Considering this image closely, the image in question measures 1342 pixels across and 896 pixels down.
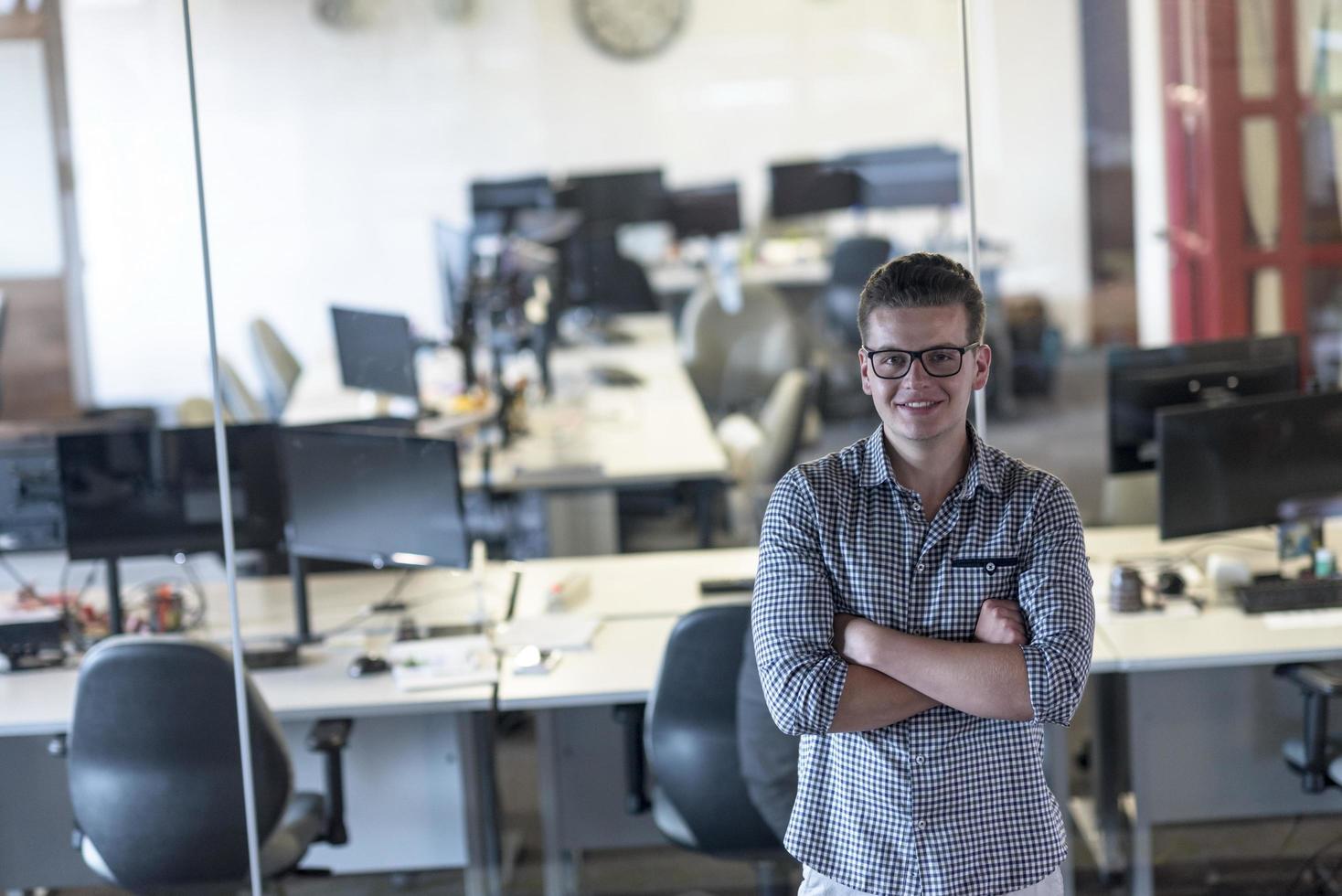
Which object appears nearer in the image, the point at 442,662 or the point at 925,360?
the point at 925,360

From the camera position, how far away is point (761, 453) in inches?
201

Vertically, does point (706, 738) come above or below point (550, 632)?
below

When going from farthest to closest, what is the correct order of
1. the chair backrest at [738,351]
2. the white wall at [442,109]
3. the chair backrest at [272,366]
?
the white wall at [442,109]
the chair backrest at [272,366]
the chair backrest at [738,351]

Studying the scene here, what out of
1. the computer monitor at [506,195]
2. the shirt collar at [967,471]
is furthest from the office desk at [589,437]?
the shirt collar at [967,471]

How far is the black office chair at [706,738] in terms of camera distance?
118 inches

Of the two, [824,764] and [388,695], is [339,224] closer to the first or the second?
[388,695]

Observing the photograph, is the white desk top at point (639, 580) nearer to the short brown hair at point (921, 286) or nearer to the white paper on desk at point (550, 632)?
the white paper on desk at point (550, 632)

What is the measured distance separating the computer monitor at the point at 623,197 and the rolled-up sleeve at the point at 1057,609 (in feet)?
20.8

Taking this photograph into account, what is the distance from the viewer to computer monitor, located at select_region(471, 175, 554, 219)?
26.2 ft

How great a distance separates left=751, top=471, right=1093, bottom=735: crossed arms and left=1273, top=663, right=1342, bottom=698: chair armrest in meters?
1.38

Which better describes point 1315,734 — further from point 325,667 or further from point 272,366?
point 272,366

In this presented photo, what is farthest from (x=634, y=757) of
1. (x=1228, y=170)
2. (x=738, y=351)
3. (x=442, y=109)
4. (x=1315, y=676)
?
(x=442, y=109)

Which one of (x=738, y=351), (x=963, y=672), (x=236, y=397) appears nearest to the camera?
(x=963, y=672)

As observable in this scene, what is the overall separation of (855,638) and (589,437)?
3.49 meters
